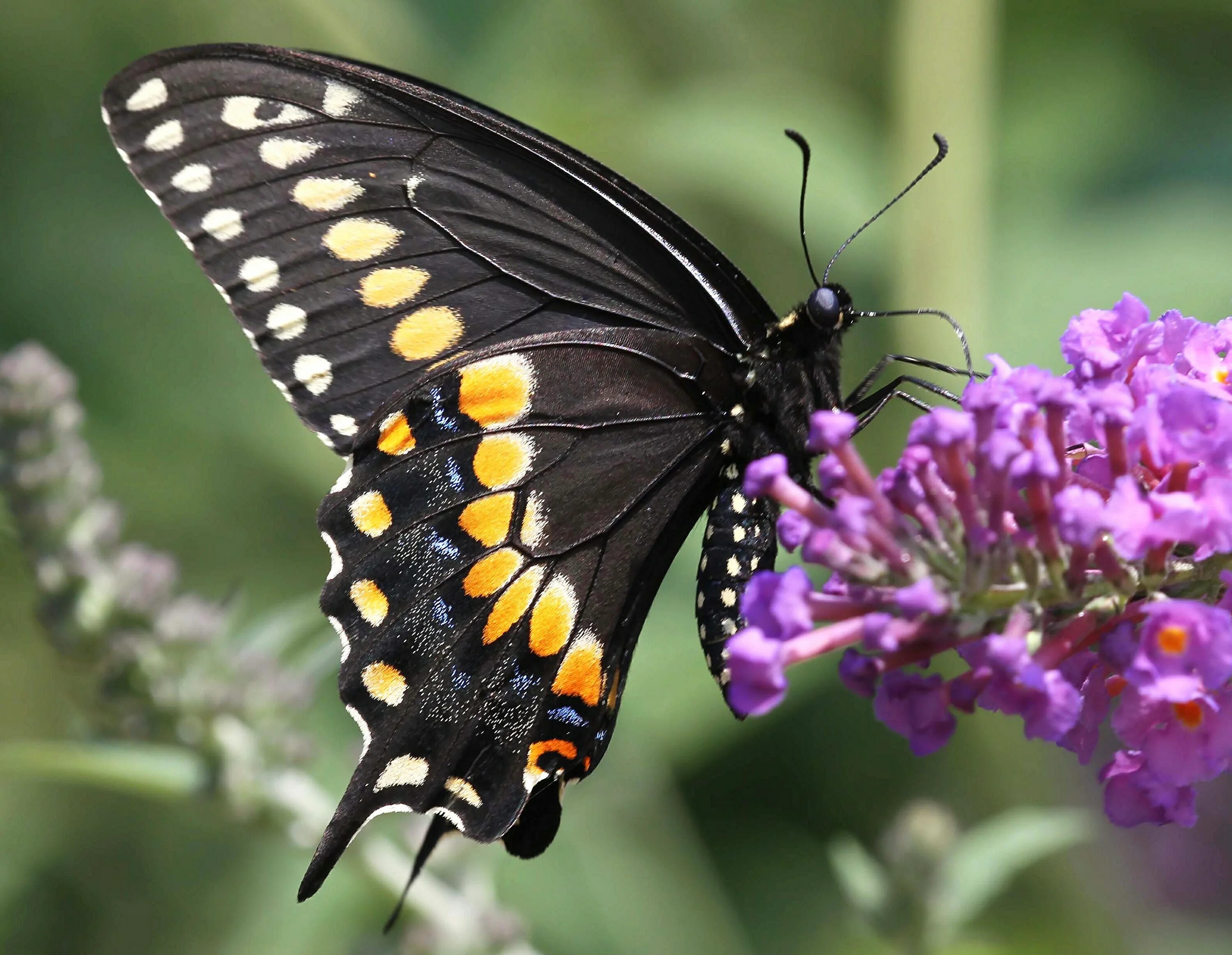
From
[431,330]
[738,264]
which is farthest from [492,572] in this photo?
[738,264]

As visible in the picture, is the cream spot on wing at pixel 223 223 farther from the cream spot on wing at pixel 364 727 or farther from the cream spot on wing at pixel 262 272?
the cream spot on wing at pixel 364 727

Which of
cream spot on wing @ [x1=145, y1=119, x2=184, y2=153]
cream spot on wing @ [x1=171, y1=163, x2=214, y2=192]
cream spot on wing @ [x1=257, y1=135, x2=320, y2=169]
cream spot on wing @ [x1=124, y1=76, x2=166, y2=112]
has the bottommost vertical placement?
cream spot on wing @ [x1=171, y1=163, x2=214, y2=192]

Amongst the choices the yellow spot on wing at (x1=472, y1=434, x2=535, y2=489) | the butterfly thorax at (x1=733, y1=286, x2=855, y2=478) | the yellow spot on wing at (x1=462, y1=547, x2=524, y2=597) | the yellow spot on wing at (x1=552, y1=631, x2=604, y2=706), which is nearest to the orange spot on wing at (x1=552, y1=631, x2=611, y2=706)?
the yellow spot on wing at (x1=552, y1=631, x2=604, y2=706)

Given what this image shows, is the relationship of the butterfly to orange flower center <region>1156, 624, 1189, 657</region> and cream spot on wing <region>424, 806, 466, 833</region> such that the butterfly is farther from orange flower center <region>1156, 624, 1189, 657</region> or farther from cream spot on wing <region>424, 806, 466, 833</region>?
orange flower center <region>1156, 624, 1189, 657</region>

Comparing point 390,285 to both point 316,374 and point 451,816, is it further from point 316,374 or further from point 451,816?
point 451,816

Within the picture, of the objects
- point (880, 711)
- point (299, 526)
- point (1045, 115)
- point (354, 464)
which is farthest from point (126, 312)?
point (880, 711)

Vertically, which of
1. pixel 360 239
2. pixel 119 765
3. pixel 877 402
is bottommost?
pixel 119 765

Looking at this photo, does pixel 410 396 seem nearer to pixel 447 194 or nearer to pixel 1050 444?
pixel 447 194
